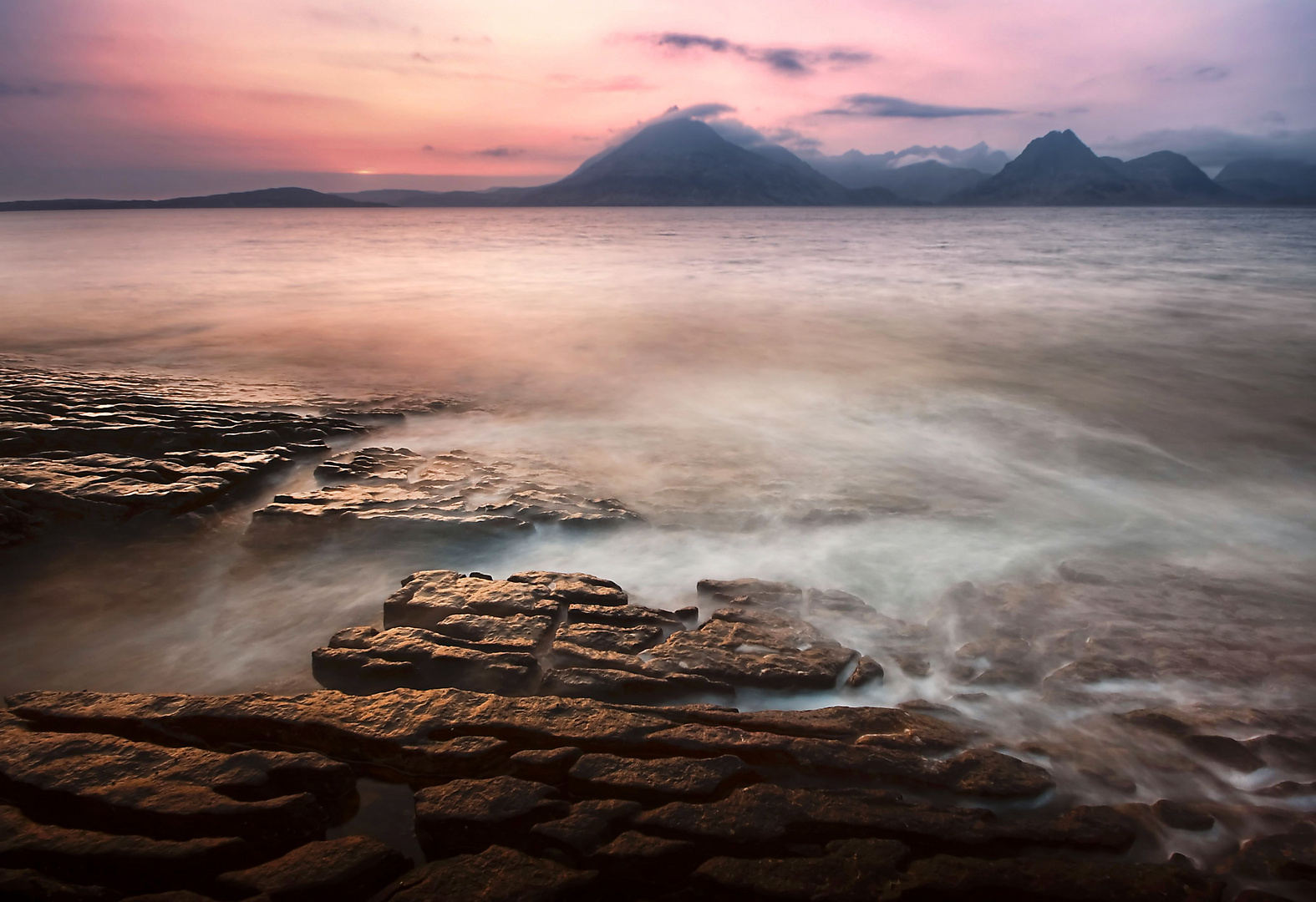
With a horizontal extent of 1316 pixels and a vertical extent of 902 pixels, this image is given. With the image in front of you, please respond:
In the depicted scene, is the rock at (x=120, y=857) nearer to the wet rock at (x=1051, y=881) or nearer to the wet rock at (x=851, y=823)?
the wet rock at (x=851, y=823)

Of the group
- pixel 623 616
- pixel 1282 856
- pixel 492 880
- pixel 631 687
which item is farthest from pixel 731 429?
pixel 492 880

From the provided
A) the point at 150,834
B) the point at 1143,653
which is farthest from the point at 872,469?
the point at 150,834

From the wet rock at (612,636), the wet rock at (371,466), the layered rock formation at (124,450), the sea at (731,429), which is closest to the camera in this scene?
the wet rock at (612,636)

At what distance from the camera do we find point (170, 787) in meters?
2.22

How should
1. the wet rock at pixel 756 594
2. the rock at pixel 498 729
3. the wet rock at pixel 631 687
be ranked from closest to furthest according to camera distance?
the rock at pixel 498 729 < the wet rock at pixel 631 687 < the wet rock at pixel 756 594

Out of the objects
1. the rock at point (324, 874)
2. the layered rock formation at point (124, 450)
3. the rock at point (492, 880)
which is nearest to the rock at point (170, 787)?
the rock at point (324, 874)

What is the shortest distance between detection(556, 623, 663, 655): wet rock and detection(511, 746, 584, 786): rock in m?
0.79

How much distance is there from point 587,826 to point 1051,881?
143 cm

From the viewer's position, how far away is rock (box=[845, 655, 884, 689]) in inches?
125

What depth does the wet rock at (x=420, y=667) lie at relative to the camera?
3.01m

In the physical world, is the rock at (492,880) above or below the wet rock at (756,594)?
above

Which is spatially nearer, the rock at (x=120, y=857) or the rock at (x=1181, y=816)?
the rock at (x=120, y=857)

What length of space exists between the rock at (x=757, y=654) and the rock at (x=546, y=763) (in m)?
0.75

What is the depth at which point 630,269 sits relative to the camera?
25.6 m
